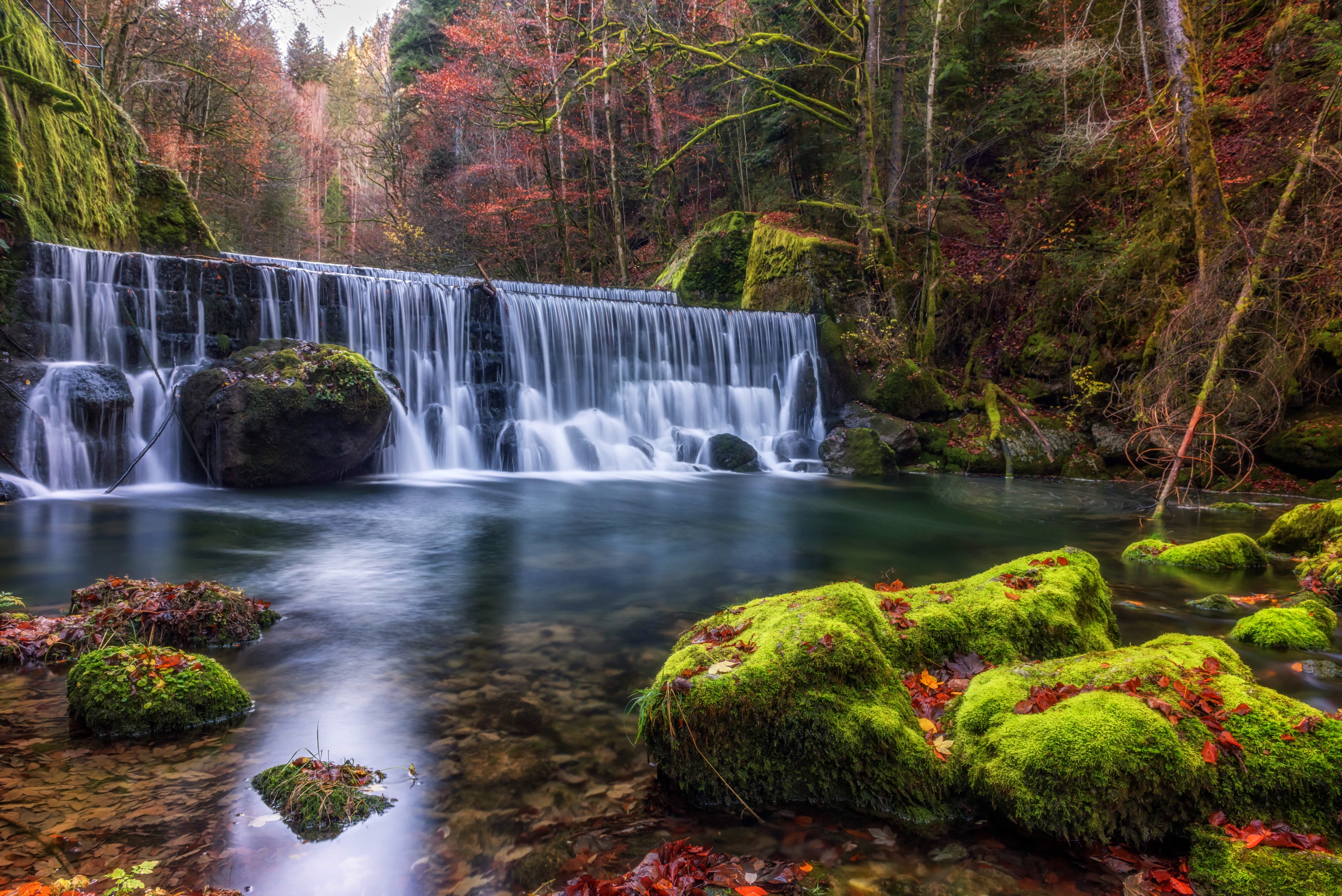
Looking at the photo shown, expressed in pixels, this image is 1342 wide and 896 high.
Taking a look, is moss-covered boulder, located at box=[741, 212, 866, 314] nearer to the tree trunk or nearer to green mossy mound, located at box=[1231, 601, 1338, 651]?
the tree trunk

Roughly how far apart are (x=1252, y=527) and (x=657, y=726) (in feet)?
29.5

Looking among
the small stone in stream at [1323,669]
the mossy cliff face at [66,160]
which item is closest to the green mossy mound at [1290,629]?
the small stone in stream at [1323,669]

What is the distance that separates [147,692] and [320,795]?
118 cm

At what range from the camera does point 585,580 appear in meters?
5.92

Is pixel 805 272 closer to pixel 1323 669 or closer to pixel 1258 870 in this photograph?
pixel 1323 669

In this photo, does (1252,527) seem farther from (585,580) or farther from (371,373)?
(371,373)

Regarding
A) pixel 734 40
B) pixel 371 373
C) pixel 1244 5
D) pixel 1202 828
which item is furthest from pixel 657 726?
pixel 1244 5

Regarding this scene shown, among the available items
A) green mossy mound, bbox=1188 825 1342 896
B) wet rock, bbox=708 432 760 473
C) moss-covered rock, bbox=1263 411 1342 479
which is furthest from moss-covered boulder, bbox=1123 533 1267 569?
wet rock, bbox=708 432 760 473

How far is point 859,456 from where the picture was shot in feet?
45.9

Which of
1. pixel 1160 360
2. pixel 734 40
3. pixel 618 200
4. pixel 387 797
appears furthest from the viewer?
pixel 618 200

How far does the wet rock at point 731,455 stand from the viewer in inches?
568

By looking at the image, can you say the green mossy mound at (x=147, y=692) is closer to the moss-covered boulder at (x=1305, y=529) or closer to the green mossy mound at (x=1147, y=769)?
the green mossy mound at (x=1147, y=769)

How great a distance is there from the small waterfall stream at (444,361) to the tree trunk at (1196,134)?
7.96m

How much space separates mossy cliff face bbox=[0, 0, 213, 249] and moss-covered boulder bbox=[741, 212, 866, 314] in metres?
13.8
